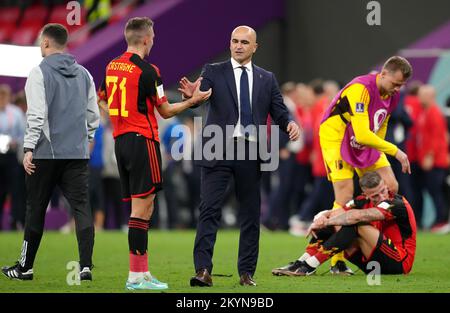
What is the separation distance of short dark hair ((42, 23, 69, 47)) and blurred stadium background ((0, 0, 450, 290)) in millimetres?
6470

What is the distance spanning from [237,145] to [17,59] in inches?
346

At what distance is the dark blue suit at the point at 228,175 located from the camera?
8938mm

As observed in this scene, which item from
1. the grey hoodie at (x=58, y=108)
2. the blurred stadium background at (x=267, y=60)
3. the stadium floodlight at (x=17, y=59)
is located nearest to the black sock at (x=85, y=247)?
the grey hoodie at (x=58, y=108)

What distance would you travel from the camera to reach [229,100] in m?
8.98

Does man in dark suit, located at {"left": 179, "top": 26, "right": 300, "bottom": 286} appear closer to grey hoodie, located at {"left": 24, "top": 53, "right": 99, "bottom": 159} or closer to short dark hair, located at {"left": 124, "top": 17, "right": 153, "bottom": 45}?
short dark hair, located at {"left": 124, "top": 17, "right": 153, "bottom": 45}

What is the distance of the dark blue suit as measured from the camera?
8.94 meters

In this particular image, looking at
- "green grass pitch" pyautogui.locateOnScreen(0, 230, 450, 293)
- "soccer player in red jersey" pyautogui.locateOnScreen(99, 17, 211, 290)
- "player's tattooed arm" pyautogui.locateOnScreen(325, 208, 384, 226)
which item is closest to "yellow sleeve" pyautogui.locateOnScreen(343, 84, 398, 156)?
"player's tattooed arm" pyautogui.locateOnScreen(325, 208, 384, 226)

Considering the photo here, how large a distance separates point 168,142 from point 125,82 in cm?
1069

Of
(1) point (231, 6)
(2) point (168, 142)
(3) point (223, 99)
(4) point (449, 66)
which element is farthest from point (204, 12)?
(3) point (223, 99)

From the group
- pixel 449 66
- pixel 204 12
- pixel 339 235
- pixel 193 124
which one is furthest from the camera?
pixel 204 12

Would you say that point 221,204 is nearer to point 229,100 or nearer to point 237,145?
point 237,145

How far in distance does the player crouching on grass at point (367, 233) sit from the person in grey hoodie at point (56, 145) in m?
2.00
